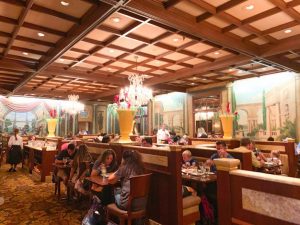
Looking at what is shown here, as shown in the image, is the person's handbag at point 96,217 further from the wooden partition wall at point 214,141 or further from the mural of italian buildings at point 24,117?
the mural of italian buildings at point 24,117

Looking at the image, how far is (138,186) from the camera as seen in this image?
291cm

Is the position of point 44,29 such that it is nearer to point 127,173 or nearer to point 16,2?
point 16,2

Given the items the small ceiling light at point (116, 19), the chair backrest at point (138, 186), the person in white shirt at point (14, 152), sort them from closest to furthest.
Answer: the chair backrest at point (138, 186) → the small ceiling light at point (116, 19) → the person in white shirt at point (14, 152)

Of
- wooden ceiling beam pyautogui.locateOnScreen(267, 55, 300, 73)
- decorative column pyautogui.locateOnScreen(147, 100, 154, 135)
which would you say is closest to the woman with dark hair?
wooden ceiling beam pyautogui.locateOnScreen(267, 55, 300, 73)

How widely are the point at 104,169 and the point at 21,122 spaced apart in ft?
38.3

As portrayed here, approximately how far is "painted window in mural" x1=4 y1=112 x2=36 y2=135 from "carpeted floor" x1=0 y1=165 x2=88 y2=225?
771 cm

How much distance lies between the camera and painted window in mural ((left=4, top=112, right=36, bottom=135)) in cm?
1309

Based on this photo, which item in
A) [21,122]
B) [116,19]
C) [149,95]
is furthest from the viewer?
[21,122]

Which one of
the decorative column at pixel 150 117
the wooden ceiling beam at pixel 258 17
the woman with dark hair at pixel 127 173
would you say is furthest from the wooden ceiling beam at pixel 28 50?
the decorative column at pixel 150 117

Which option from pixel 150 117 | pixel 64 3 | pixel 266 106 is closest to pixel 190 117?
pixel 150 117

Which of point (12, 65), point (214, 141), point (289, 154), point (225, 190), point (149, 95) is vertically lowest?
point (289, 154)

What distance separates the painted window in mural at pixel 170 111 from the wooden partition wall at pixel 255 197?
33.9ft

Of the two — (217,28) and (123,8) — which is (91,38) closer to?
(123,8)

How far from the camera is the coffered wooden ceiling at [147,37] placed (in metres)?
4.32
